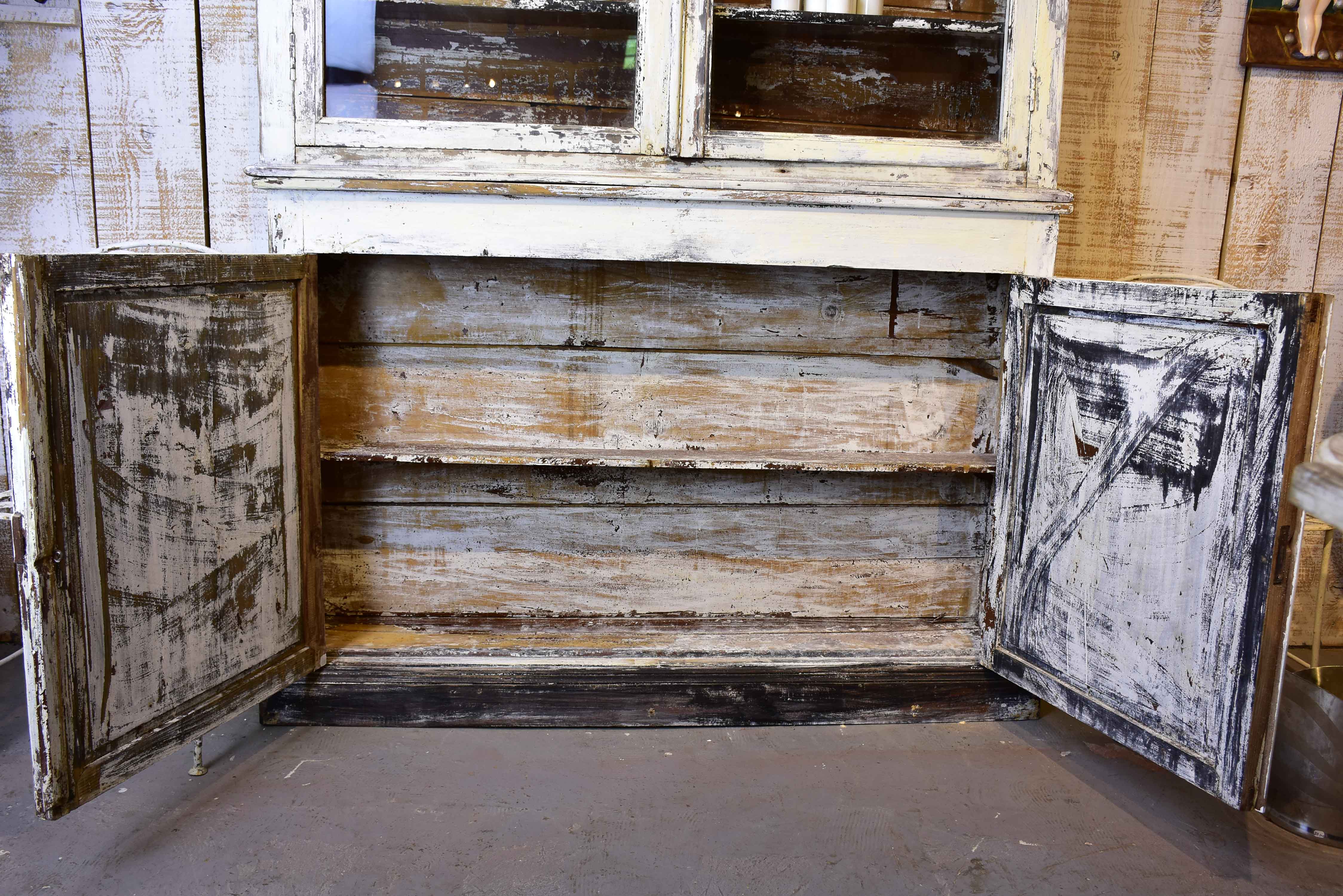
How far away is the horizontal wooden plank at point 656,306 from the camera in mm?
2072

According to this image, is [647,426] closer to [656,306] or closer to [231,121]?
[656,306]

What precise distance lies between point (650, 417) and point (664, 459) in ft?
0.60

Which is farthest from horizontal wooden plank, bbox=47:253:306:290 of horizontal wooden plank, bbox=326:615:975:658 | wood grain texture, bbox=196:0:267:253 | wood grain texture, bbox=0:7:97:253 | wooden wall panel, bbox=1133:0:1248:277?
wooden wall panel, bbox=1133:0:1248:277

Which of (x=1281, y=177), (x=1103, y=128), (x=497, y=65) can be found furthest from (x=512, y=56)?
(x=1281, y=177)

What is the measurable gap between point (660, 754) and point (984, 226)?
1234mm

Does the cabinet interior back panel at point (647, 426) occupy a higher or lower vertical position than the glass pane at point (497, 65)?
lower

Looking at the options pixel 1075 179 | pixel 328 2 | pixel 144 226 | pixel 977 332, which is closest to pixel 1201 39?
pixel 1075 179

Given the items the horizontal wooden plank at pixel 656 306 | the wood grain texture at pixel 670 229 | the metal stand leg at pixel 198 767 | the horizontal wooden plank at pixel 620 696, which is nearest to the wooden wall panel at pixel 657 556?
the horizontal wooden plank at pixel 620 696

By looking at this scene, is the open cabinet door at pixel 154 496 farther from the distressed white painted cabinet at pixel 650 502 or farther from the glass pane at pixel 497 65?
the glass pane at pixel 497 65

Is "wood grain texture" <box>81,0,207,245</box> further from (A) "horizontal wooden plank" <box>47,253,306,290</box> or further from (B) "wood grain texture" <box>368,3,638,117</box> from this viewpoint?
(B) "wood grain texture" <box>368,3,638,117</box>

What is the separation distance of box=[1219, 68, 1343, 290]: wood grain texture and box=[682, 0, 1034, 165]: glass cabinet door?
2.81ft

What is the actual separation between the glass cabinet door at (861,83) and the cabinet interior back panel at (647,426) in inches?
13.9

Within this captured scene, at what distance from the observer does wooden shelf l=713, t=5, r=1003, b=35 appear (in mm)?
1833

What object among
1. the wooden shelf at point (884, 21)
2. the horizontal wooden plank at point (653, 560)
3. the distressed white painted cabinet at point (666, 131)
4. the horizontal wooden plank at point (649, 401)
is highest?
the wooden shelf at point (884, 21)
